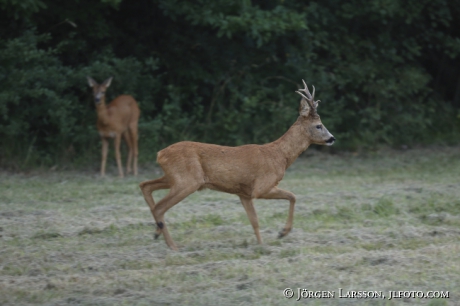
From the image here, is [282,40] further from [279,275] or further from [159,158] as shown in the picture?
[279,275]

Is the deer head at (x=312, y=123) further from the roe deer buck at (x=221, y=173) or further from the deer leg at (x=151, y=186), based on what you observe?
the deer leg at (x=151, y=186)

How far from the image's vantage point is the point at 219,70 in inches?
671

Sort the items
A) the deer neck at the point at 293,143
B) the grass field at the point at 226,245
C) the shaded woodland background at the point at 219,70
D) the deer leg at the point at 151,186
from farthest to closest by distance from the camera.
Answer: the shaded woodland background at the point at 219,70
the deer neck at the point at 293,143
the deer leg at the point at 151,186
the grass field at the point at 226,245

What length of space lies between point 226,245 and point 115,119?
288 inches

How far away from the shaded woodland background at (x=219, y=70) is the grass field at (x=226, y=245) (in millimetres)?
Result: 2253

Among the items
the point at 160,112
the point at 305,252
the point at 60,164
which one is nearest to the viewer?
the point at 305,252

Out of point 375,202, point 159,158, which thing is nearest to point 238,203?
point 375,202

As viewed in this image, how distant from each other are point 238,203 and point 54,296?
5.12m

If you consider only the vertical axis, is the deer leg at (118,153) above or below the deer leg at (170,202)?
below

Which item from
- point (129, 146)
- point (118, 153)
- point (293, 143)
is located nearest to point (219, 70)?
point (129, 146)

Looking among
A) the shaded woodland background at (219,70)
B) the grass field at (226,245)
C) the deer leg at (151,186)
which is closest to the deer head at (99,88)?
the shaded woodland background at (219,70)

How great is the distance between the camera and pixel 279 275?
633cm

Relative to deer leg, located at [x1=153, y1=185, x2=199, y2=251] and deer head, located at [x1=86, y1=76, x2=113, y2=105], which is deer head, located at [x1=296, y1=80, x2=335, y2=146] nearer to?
deer leg, located at [x1=153, y1=185, x2=199, y2=251]

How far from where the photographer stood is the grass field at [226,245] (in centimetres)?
588
